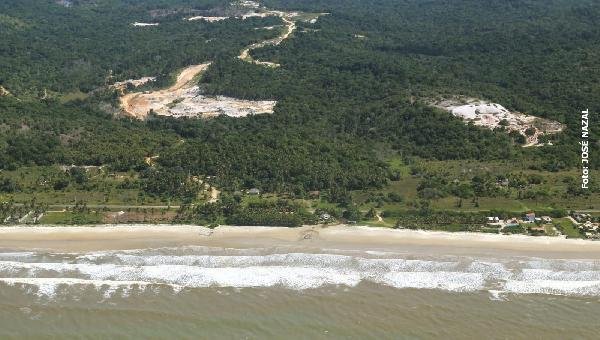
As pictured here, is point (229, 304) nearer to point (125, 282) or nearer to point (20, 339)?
point (125, 282)

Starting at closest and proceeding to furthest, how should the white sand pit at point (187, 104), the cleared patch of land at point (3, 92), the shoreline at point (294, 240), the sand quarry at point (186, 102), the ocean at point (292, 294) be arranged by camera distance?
the ocean at point (292, 294) → the shoreline at point (294, 240) → the cleared patch of land at point (3, 92) → the white sand pit at point (187, 104) → the sand quarry at point (186, 102)

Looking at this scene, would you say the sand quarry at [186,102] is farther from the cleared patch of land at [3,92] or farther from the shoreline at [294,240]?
the shoreline at [294,240]

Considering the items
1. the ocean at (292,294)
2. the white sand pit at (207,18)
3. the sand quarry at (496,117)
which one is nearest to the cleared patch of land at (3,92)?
the ocean at (292,294)

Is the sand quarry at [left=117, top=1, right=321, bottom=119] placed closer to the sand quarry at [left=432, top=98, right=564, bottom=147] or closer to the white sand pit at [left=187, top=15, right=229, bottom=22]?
the sand quarry at [left=432, top=98, right=564, bottom=147]

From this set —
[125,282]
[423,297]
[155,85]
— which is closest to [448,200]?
[423,297]

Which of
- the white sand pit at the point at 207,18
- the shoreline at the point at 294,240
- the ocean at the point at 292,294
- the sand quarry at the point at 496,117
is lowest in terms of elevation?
the ocean at the point at 292,294

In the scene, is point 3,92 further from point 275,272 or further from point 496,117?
point 496,117

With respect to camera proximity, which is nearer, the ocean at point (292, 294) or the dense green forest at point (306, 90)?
the ocean at point (292, 294)

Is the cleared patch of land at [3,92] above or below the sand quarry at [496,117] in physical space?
above
